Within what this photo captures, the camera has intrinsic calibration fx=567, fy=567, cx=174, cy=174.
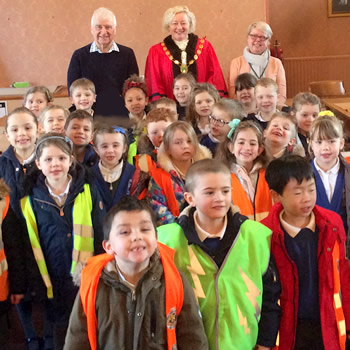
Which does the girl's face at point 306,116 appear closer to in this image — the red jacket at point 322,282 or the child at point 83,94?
the child at point 83,94

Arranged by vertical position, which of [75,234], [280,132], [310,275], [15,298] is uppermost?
[280,132]

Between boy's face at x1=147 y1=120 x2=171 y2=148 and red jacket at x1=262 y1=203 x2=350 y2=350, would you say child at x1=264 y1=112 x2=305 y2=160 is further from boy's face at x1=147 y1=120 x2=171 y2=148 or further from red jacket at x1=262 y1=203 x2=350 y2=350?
red jacket at x1=262 y1=203 x2=350 y2=350

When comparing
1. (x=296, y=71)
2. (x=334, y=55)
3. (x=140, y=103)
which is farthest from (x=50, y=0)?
(x=334, y=55)

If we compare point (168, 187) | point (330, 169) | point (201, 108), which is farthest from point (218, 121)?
point (330, 169)

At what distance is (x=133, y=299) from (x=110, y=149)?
1.13 meters

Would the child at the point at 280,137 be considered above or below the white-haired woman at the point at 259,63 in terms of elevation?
below

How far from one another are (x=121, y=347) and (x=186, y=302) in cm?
24

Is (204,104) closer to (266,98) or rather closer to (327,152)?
(266,98)

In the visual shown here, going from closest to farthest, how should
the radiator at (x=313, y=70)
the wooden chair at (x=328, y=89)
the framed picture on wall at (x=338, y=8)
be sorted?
the wooden chair at (x=328, y=89)
the radiator at (x=313, y=70)
the framed picture on wall at (x=338, y=8)

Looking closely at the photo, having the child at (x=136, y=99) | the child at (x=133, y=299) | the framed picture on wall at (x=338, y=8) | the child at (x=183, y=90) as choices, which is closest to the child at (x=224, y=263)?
the child at (x=133, y=299)

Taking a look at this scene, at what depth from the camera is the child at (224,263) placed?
187cm

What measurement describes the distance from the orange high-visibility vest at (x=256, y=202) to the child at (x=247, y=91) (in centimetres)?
135

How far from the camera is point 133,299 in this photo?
1.69 metres

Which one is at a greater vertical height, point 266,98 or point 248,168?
point 266,98
